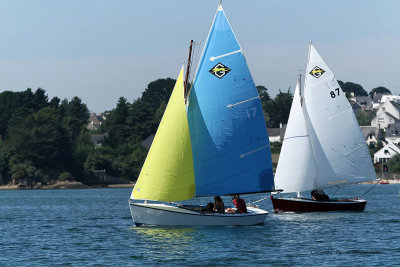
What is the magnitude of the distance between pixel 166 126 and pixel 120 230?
836 centimetres

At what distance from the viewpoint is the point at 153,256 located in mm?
39562

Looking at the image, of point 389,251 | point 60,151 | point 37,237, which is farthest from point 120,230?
point 60,151

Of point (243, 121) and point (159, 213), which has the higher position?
point (243, 121)

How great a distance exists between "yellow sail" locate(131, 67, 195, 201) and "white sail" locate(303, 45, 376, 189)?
59.3 feet

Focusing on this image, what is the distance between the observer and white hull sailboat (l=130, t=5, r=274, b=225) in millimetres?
47344

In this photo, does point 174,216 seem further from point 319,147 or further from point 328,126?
point 328,126

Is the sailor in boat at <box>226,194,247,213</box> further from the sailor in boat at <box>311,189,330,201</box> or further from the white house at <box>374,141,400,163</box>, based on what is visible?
the white house at <box>374,141,400,163</box>

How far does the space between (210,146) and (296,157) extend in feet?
47.3

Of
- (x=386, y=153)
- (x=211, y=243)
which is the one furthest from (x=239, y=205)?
(x=386, y=153)

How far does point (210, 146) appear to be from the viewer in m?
49.3

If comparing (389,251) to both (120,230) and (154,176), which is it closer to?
(154,176)

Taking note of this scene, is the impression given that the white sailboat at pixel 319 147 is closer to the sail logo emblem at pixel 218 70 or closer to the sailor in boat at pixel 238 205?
the sailor in boat at pixel 238 205

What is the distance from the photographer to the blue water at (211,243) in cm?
3881

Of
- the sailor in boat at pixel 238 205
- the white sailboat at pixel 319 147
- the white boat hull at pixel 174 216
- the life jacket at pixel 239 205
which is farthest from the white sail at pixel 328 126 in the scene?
the white boat hull at pixel 174 216
